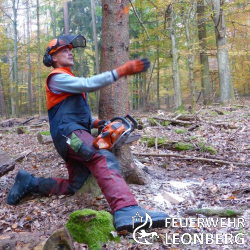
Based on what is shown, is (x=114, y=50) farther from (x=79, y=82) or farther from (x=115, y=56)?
(x=79, y=82)

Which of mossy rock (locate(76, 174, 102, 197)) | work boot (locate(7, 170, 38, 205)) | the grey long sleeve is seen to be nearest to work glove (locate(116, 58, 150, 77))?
the grey long sleeve

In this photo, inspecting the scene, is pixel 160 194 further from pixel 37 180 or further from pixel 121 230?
pixel 37 180

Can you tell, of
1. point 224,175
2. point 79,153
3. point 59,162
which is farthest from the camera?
point 59,162

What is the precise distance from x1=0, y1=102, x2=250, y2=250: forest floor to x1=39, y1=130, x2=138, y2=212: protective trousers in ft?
1.02

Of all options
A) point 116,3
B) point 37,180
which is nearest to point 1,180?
point 37,180

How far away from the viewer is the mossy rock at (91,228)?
2.51 metres

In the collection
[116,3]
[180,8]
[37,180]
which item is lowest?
[37,180]

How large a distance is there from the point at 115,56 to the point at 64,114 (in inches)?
47.8

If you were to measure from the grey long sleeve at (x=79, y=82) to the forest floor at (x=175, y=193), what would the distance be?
1.44 metres

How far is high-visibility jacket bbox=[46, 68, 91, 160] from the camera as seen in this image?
10.5 feet

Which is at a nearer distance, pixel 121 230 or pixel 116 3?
pixel 121 230

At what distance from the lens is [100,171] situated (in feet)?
9.76

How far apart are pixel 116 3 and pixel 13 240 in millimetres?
3233

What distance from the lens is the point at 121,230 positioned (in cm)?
257
